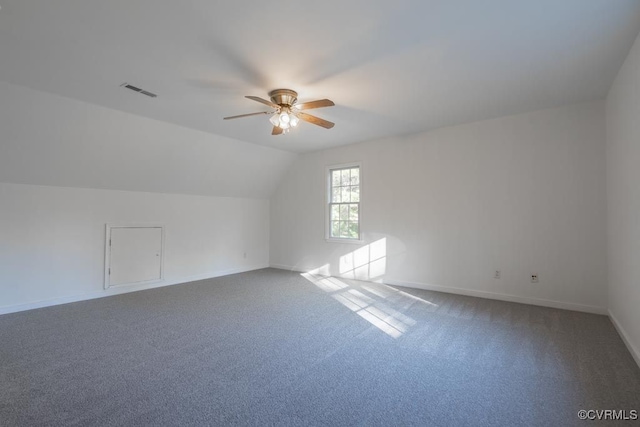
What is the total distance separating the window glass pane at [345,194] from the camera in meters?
5.63

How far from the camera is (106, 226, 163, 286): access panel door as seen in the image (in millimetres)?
4500

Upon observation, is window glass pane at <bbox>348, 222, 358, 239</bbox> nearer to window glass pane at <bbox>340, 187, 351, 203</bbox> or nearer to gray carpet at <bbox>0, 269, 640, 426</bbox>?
window glass pane at <bbox>340, 187, 351, 203</bbox>

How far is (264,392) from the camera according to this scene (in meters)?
2.00

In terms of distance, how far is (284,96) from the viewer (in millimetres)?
3105

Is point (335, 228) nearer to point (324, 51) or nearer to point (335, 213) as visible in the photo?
point (335, 213)

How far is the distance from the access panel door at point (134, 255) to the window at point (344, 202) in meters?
2.98

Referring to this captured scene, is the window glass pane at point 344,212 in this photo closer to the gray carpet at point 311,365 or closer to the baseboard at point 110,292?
the gray carpet at point 311,365

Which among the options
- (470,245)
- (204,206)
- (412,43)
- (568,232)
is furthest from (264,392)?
(204,206)

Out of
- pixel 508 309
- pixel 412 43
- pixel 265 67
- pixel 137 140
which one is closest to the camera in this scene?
pixel 412 43

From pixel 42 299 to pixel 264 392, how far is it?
3.63m

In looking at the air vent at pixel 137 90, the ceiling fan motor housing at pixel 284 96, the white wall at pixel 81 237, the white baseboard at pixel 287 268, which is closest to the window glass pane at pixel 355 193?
the white baseboard at pixel 287 268

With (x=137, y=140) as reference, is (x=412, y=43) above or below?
above

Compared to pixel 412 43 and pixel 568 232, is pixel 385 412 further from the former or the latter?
pixel 568 232

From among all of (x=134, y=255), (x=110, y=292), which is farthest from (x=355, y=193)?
(x=110, y=292)
